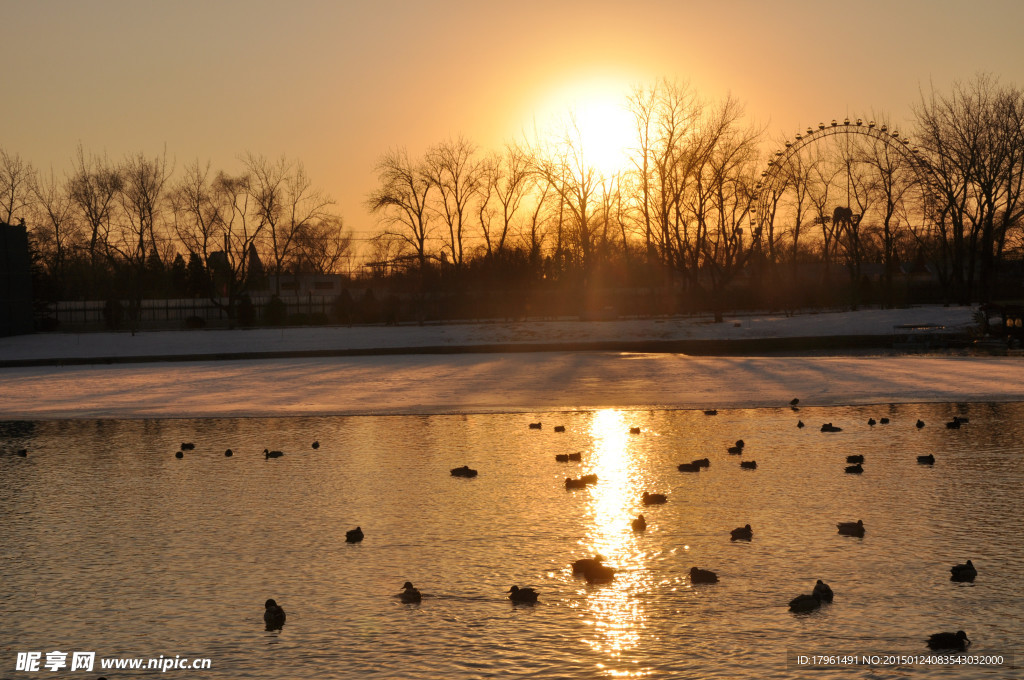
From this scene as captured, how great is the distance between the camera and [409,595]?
16.6 ft

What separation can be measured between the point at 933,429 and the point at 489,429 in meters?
5.22

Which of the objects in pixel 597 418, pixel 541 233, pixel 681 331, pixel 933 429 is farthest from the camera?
pixel 541 233

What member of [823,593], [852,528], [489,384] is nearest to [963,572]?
[823,593]

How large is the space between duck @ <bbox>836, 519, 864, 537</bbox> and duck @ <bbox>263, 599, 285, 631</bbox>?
11.9 feet

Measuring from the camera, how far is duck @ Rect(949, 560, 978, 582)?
17.2 feet

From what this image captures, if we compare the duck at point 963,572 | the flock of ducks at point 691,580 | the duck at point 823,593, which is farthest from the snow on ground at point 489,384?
the duck at point 823,593

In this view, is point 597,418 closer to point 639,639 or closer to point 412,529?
point 412,529

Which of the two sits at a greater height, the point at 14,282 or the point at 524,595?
the point at 14,282

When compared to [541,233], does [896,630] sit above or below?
below

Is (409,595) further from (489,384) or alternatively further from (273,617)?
(489,384)

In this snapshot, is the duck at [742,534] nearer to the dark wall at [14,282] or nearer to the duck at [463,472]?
the duck at [463,472]

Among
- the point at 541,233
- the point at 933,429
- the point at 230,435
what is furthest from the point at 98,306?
the point at 933,429

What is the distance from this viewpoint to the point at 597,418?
13039mm

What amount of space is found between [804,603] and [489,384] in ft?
46.1
